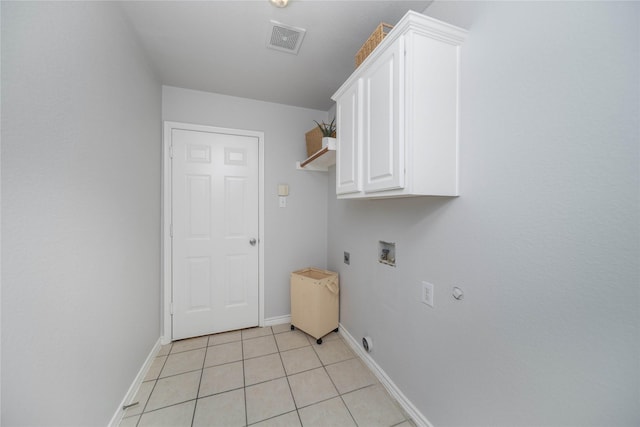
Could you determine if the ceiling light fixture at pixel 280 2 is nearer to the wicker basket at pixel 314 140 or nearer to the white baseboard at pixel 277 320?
the wicker basket at pixel 314 140

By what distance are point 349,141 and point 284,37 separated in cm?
86

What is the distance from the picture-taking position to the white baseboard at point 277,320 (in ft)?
8.31

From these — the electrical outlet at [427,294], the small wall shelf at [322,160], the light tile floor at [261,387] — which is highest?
the small wall shelf at [322,160]

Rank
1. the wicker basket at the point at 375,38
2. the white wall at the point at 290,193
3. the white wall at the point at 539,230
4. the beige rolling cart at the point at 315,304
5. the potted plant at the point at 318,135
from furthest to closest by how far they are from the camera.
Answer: the white wall at the point at 290,193, the beige rolling cart at the point at 315,304, the potted plant at the point at 318,135, the wicker basket at the point at 375,38, the white wall at the point at 539,230

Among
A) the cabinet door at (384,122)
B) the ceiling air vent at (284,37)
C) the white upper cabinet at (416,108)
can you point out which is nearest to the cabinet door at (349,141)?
the cabinet door at (384,122)

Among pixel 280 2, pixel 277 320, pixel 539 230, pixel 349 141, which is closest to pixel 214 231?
pixel 277 320

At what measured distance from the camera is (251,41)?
5.38ft

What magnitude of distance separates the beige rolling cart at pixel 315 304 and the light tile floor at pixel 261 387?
133 mm

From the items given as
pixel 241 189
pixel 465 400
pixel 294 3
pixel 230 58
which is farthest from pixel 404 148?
pixel 241 189

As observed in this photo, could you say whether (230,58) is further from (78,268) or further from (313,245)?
(313,245)

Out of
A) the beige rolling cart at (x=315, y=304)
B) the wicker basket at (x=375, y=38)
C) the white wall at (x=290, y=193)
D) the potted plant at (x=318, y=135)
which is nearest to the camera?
the wicker basket at (x=375, y=38)

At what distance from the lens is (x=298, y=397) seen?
1.56 meters

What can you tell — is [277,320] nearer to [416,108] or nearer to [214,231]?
[214,231]

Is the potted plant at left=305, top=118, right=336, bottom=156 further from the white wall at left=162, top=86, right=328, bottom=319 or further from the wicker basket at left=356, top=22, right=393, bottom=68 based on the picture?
the wicker basket at left=356, top=22, right=393, bottom=68
